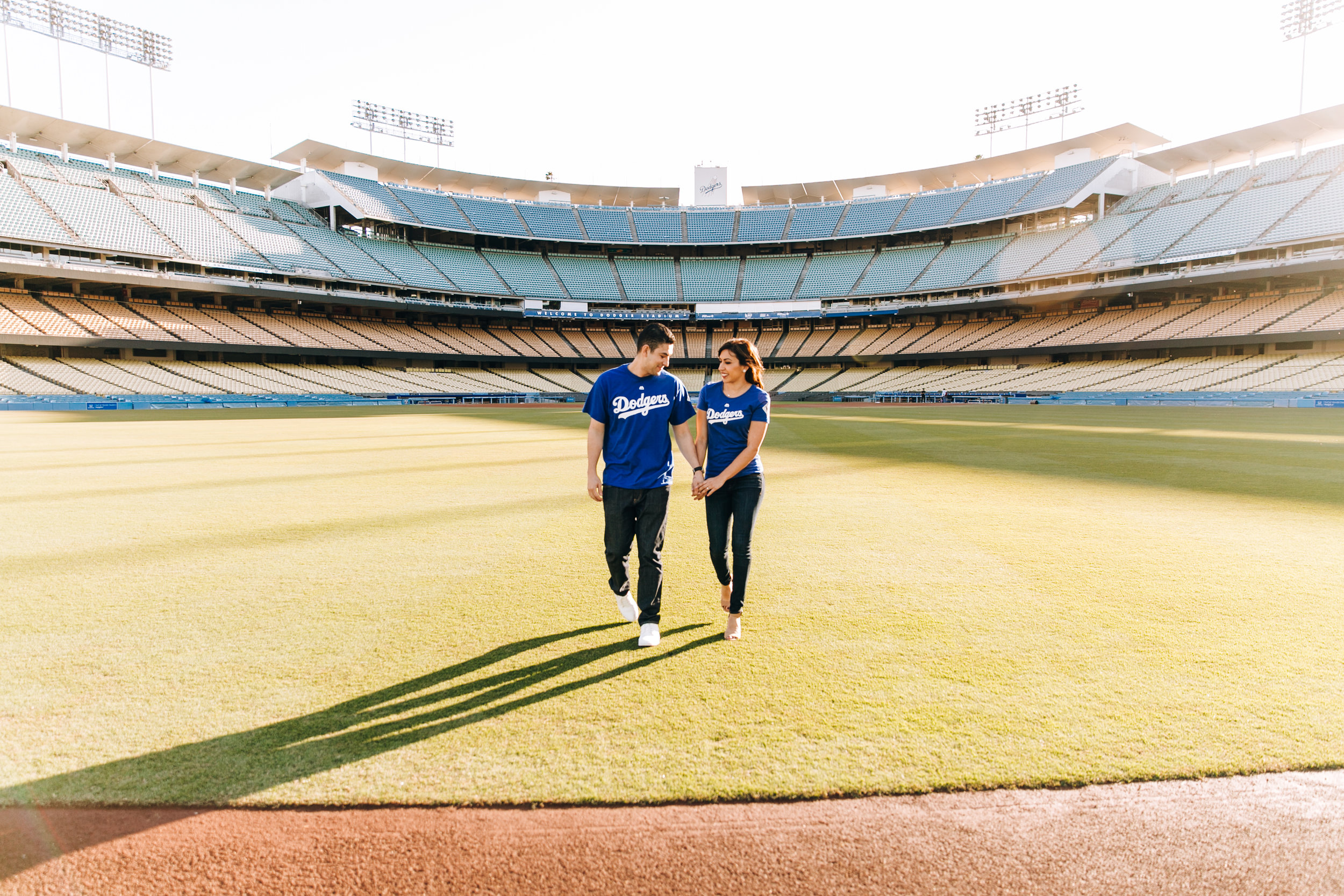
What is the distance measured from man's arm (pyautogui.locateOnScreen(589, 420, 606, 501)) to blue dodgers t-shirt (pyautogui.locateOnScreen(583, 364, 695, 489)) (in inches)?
1.3

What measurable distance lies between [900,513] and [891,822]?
616 cm

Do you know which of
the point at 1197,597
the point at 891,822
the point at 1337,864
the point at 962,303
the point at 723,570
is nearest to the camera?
the point at 1337,864

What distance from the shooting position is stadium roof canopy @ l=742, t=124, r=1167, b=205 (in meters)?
58.2

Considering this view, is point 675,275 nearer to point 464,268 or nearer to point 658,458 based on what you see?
point 464,268

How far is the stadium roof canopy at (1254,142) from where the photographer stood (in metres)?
49.3

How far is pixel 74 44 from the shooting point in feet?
168

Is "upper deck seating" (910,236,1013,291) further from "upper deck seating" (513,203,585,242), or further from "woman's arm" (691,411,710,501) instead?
"woman's arm" (691,411,710,501)

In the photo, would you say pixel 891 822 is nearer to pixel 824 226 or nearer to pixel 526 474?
pixel 526 474

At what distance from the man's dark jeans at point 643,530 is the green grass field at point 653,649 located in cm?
33

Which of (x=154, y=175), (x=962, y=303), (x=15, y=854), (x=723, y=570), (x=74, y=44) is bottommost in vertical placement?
(x=15, y=854)

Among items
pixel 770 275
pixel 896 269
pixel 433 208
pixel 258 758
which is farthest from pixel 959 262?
pixel 258 758

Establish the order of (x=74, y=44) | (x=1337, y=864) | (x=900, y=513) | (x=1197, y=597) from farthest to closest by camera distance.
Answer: (x=74, y=44) → (x=900, y=513) → (x=1197, y=597) → (x=1337, y=864)

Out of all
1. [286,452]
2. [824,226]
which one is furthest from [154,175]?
[824,226]

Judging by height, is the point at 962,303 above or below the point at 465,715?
above
